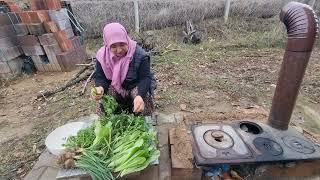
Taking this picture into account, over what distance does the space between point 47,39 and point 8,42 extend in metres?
0.85

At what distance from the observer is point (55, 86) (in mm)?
5340

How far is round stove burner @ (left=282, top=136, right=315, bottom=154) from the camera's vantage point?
2.60 meters

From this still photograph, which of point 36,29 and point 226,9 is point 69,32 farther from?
point 226,9

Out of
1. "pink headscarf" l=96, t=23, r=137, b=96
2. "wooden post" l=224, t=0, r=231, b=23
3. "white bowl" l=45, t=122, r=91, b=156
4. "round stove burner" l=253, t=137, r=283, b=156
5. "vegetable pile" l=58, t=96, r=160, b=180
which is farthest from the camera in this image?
"wooden post" l=224, t=0, r=231, b=23

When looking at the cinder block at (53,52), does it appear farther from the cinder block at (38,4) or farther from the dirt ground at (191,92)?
the cinder block at (38,4)

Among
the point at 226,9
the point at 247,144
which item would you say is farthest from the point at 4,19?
the point at 226,9

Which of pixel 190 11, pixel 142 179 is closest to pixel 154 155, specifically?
pixel 142 179

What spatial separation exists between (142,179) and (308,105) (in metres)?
3.24

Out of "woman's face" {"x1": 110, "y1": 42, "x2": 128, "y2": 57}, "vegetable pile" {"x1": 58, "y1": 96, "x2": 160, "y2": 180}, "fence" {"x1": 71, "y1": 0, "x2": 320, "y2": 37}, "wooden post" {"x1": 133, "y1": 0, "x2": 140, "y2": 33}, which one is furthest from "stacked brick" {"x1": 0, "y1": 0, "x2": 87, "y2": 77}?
"vegetable pile" {"x1": 58, "y1": 96, "x2": 160, "y2": 180}

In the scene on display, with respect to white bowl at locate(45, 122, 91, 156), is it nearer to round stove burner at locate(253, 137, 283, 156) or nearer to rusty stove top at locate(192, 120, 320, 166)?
rusty stove top at locate(192, 120, 320, 166)

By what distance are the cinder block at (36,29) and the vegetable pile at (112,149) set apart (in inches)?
160

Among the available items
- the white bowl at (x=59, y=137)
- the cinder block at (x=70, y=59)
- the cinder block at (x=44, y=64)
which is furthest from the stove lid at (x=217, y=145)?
the cinder block at (x=44, y=64)

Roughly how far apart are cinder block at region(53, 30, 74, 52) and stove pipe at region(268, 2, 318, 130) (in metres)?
4.77

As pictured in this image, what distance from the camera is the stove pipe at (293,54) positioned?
7.95 ft
